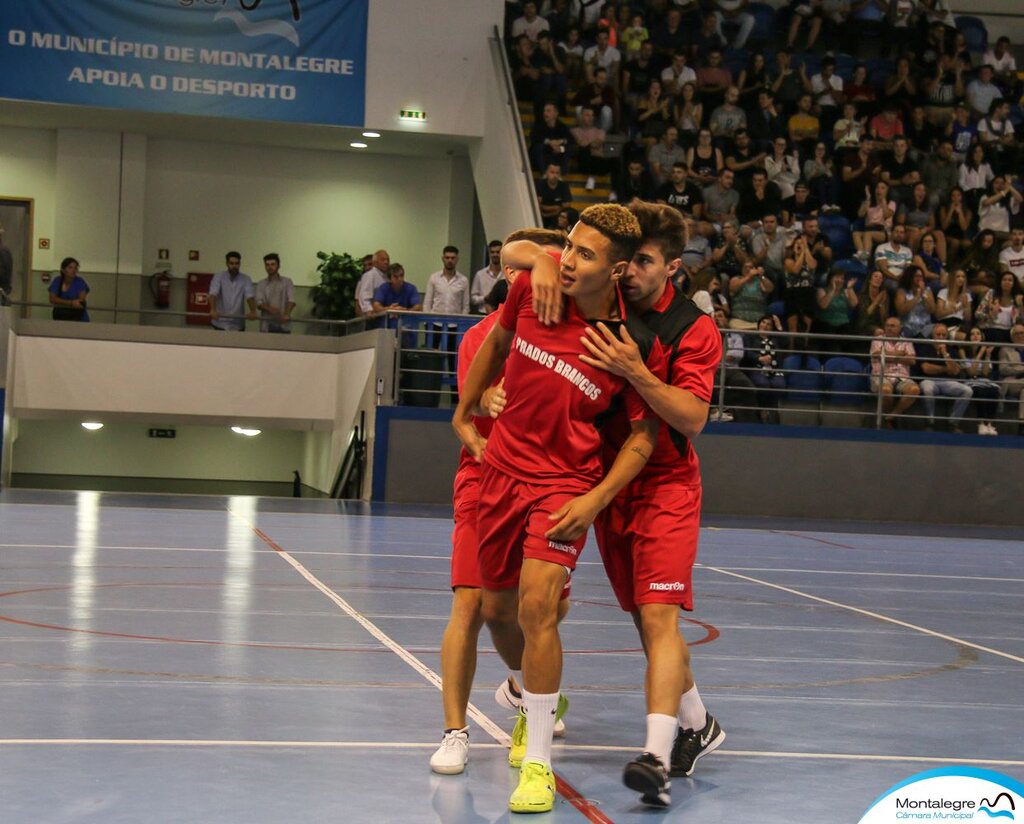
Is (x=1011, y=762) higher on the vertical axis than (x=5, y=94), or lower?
lower

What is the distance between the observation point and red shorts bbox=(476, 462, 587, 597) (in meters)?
4.00

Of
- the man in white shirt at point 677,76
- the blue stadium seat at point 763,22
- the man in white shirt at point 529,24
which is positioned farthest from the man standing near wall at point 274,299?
the blue stadium seat at point 763,22

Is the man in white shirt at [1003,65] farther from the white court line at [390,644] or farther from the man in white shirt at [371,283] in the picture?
the white court line at [390,644]

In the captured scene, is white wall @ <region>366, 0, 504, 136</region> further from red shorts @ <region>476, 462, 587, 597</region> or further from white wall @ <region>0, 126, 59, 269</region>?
red shorts @ <region>476, 462, 587, 597</region>

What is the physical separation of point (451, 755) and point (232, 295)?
16.3 meters

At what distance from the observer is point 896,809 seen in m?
2.27

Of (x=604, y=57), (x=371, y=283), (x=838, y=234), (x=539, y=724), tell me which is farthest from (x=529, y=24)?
(x=539, y=724)

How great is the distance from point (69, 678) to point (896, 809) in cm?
370

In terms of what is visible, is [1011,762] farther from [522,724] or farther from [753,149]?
[753,149]

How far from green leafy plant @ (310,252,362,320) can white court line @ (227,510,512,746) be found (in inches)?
469

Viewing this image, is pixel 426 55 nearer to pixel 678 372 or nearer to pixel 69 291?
pixel 69 291

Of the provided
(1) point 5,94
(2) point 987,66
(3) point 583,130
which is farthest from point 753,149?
(1) point 5,94

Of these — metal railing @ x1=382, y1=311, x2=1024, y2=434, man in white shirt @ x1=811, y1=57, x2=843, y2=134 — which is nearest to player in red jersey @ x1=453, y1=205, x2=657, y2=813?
metal railing @ x1=382, y1=311, x2=1024, y2=434

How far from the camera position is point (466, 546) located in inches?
177
